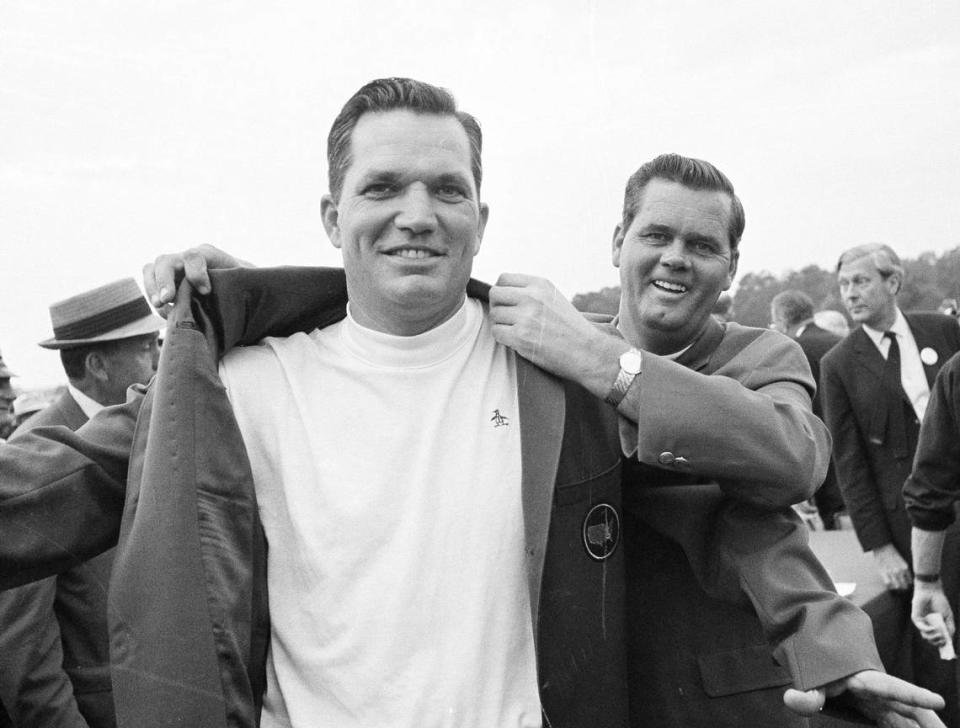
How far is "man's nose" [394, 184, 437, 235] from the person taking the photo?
2.21m

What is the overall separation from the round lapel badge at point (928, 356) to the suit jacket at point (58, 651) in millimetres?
4458

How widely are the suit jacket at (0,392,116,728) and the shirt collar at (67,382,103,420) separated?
45 cm

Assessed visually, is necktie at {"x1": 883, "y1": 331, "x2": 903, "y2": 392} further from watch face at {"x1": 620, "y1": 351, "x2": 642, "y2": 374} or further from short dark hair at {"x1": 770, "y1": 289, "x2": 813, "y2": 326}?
watch face at {"x1": 620, "y1": 351, "x2": 642, "y2": 374}

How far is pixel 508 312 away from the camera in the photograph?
2324mm

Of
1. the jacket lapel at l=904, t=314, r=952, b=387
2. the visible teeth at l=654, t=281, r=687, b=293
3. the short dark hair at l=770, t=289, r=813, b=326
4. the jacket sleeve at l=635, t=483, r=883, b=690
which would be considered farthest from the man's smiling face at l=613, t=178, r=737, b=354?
the short dark hair at l=770, t=289, r=813, b=326

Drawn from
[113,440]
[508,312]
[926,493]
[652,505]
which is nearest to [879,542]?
[926,493]

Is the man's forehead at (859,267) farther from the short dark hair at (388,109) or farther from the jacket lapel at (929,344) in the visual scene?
the short dark hair at (388,109)

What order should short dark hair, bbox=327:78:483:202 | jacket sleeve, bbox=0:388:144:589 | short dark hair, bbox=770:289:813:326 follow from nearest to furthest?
jacket sleeve, bbox=0:388:144:589 < short dark hair, bbox=327:78:483:202 < short dark hair, bbox=770:289:813:326

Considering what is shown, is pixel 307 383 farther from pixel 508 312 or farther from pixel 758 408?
pixel 758 408

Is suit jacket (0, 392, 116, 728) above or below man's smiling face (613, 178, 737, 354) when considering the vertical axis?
below

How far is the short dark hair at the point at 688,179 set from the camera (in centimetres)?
300

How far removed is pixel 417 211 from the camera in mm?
2227

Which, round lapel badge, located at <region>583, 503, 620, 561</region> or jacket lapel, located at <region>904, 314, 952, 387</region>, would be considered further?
jacket lapel, located at <region>904, 314, 952, 387</region>

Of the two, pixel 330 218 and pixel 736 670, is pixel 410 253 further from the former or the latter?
pixel 736 670
